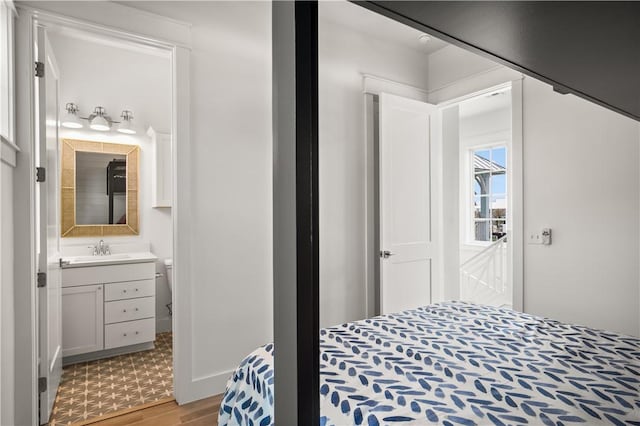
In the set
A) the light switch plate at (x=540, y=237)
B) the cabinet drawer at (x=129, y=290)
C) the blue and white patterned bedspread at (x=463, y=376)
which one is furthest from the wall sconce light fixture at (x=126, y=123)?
the light switch plate at (x=540, y=237)

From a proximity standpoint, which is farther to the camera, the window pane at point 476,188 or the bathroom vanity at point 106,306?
the window pane at point 476,188

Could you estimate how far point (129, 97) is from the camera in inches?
145

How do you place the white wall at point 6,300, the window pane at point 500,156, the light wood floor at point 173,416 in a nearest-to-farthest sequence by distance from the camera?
the white wall at point 6,300 < the light wood floor at point 173,416 < the window pane at point 500,156

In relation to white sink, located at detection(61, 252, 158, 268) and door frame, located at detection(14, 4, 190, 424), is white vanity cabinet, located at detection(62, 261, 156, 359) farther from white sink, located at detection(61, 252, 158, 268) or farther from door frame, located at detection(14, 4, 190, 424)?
door frame, located at detection(14, 4, 190, 424)

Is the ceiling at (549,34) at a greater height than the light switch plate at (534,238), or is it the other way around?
the ceiling at (549,34)

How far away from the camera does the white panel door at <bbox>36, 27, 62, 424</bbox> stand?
77.8 inches

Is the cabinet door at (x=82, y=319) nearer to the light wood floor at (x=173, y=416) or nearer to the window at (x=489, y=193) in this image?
the light wood floor at (x=173, y=416)

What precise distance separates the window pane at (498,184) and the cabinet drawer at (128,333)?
15.8ft

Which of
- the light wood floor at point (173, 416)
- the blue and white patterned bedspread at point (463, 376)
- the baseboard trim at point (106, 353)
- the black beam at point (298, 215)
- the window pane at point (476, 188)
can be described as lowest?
the baseboard trim at point (106, 353)

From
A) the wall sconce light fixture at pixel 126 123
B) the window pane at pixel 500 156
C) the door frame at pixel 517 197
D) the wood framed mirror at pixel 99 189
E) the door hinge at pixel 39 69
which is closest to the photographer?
the door hinge at pixel 39 69

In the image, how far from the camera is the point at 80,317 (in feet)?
Answer: 9.84

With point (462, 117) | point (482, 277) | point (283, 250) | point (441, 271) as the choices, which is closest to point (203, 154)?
point (283, 250)

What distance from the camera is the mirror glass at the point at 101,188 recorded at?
3.51m

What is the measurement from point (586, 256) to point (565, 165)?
0.62 metres
